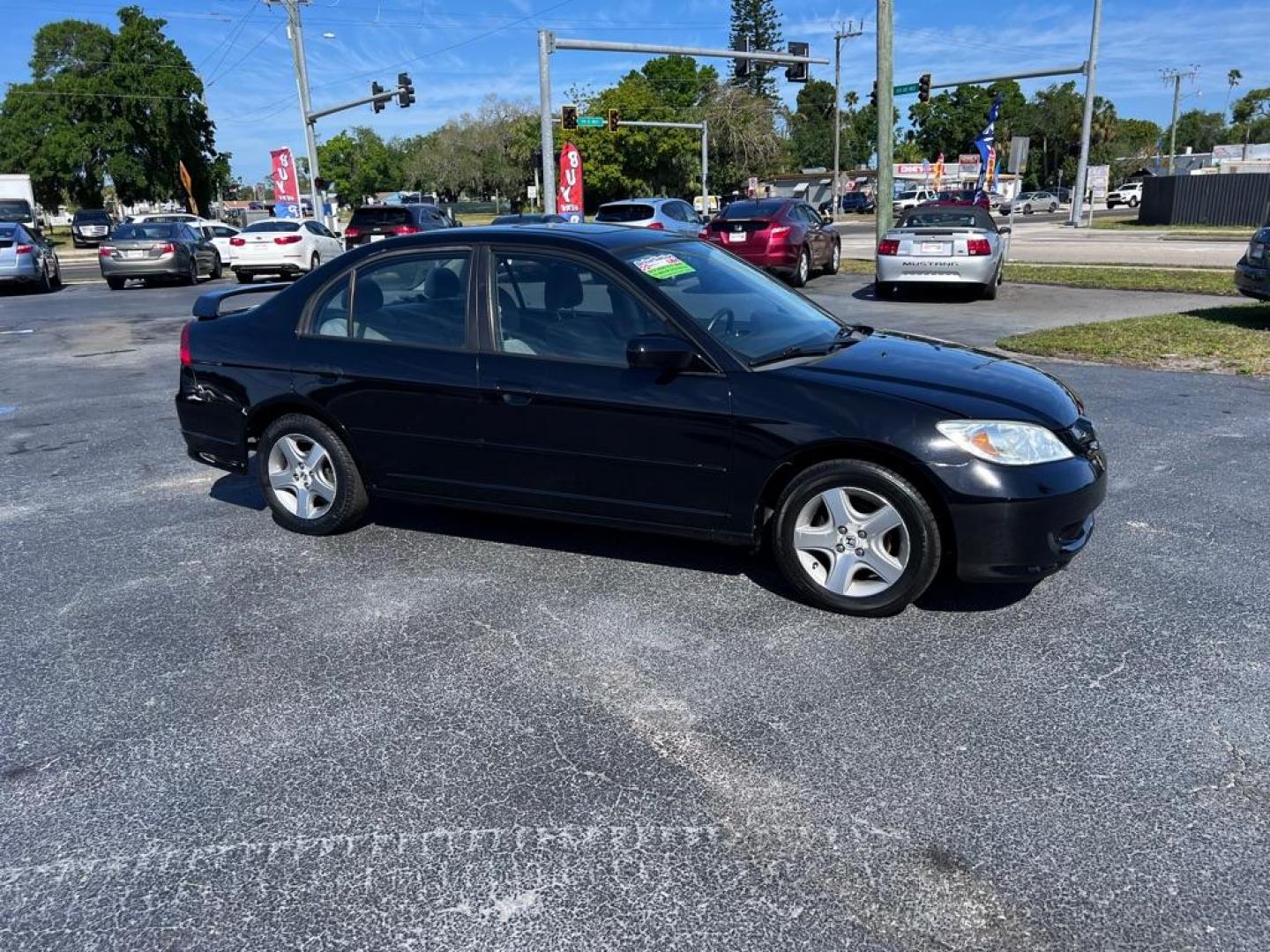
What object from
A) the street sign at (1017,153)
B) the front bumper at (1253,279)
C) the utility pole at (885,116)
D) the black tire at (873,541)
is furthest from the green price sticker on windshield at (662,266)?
the street sign at (1017,153)

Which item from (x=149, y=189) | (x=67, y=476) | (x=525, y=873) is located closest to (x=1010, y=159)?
(x=67, y=476)

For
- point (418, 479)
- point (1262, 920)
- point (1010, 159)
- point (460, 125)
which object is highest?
point (460, 125)

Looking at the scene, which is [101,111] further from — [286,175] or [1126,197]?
[1126,197]

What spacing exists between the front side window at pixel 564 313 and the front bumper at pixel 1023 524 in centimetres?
151

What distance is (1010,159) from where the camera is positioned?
2972cm

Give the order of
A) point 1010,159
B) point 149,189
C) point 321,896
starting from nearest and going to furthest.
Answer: point 321,896 < point 1010,159 < point 149,189

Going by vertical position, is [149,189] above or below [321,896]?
above

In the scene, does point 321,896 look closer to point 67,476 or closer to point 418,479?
point 418,479

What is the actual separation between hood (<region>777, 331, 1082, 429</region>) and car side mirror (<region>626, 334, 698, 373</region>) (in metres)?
0.42

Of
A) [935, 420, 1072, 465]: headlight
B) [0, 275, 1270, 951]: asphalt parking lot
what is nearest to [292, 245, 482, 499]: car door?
[0, 275, 1270, 951]: asphalt parking lot

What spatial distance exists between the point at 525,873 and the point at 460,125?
95.9 metres

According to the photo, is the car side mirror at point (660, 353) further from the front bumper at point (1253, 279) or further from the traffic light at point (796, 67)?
the traffic light at point (796, 67)

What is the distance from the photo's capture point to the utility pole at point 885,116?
1775 centimetres

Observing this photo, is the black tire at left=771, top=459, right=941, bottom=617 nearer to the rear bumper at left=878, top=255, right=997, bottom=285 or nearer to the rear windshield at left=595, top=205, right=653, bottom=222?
the rear bumper at left=878, top=255, right=997, bottom=285
